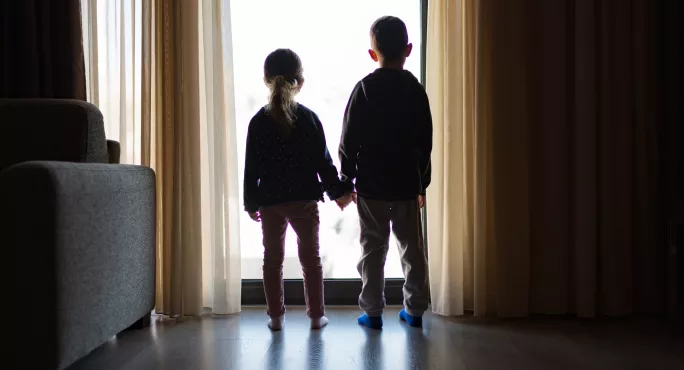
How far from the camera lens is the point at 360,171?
223 cm

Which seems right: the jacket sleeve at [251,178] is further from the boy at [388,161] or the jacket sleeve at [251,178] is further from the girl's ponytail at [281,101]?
the boy at [388,161]

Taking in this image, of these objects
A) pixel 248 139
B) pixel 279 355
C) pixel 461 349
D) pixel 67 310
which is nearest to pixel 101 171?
pixel 67 310

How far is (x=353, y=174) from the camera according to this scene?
2.25 metres

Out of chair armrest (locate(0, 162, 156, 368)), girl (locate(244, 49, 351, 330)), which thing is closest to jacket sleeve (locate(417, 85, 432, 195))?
girl (locate(244, 49, 351, 330))

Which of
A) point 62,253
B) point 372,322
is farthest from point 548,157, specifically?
point 62,253

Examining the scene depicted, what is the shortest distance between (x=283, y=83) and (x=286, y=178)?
1.16 ft

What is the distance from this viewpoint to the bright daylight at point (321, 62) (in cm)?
266

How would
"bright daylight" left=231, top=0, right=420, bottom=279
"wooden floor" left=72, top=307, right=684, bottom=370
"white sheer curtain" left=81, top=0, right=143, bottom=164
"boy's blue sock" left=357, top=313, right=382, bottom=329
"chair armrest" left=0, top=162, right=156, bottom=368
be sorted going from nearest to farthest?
"chair armrest" left=0, top=162, right=156, bottom=368
"wooden floor" left=72, top=307, right=684, bottom=370
"boy's blue sock" left=357, top=313, right=382, bottom=329
"white sheer curtain" left=81, top=0, right=143, bottom=164
"bright daylight" left=231, top=0, right=420, bottom=279

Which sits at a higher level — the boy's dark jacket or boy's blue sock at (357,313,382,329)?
the boy's dark jacket

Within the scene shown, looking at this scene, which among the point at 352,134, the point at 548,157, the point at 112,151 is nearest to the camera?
the point at 112,151

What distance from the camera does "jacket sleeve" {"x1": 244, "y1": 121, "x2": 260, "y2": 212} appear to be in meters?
2.23

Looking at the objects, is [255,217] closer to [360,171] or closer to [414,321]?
[360,171]

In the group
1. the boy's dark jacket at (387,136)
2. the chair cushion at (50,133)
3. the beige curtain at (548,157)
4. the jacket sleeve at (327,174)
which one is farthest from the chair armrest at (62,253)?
the beige curtain at (548,157)

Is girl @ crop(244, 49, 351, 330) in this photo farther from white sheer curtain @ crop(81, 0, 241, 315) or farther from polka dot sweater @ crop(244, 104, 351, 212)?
white sheer curtain @ crop(81, 0, 241, 315)
